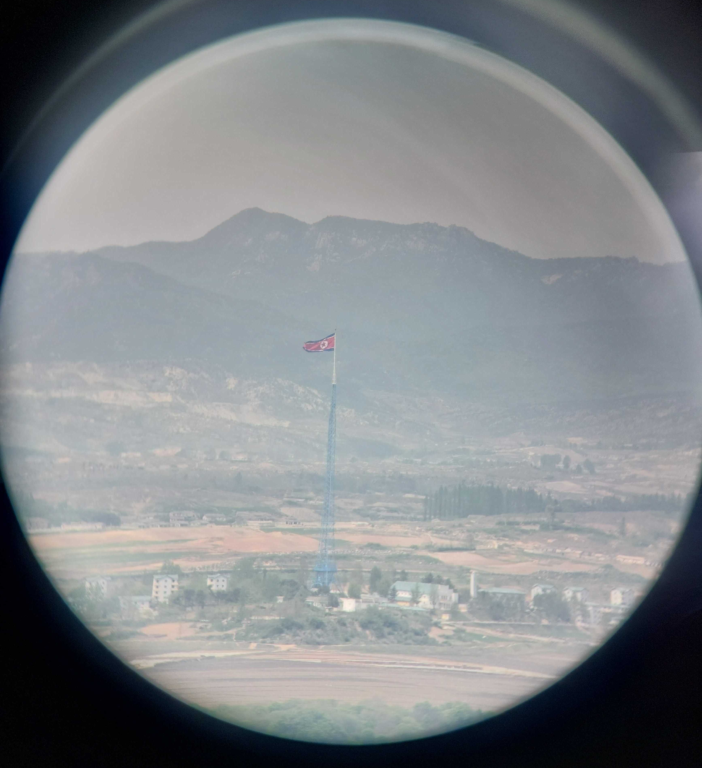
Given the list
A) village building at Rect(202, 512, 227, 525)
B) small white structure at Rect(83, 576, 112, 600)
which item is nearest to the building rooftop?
village building at Rect(202, 512, 227, 525)

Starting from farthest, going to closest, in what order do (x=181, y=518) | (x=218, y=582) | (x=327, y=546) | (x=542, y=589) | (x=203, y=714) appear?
(x=327, y=546) → (x=218, y=582) → (x=181, y=518) → (x=542, y=589) → (x=203, y=714)

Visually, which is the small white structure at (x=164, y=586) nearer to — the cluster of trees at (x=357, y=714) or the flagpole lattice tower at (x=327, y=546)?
the flagpole lattice tower at (x=327, y=546)

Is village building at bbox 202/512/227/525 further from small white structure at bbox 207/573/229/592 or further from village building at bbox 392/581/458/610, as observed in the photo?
village building at bbox 392/581/458/610

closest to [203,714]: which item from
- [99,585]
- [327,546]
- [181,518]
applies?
[99,585]

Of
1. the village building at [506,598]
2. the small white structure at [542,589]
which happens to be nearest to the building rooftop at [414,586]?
the village building at [506,598]

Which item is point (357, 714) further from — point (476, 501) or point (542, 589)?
point (476, 501)
